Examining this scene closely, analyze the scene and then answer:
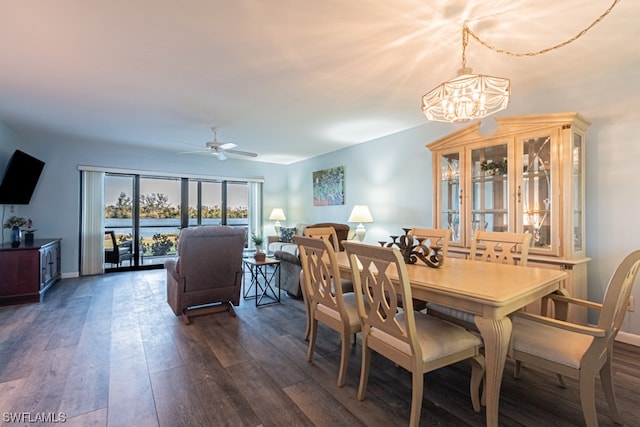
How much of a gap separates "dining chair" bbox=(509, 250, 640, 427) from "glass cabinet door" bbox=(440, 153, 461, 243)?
1769mm

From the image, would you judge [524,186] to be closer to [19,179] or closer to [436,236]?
[436,236]

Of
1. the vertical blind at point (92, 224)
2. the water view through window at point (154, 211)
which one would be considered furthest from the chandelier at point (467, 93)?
the vertical blind at point (92, 224)

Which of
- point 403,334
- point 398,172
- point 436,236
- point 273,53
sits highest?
point 273,53

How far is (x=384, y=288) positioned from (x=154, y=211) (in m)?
6.01

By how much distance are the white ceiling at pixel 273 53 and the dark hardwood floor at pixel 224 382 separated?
2483 millimetres

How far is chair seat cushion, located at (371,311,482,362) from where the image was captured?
160 cm

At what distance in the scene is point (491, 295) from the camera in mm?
1475

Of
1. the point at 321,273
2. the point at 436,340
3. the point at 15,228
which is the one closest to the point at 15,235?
the point at 15,228

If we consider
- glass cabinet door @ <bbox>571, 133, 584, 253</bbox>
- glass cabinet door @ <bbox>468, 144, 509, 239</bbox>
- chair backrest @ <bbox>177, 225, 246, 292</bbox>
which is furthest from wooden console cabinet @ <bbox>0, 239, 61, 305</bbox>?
glass cabinet door @ <bbox>571, 133, 584, 253</bbox>

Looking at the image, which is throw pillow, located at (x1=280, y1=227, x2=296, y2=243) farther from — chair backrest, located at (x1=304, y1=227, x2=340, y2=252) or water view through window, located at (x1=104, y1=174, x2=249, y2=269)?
chair backrest, located at (x1=304, y1=227, x2=340, y2=252)

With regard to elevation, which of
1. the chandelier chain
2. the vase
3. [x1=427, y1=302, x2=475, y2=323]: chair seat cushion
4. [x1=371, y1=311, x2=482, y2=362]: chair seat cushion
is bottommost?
[x1=427, y1=302, x2=475, y2=323]: chair seat cushion

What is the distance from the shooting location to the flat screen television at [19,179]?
13.8 ft

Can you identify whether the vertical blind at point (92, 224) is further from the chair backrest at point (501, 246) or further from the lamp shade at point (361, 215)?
the chair backrest at point (501, 246)

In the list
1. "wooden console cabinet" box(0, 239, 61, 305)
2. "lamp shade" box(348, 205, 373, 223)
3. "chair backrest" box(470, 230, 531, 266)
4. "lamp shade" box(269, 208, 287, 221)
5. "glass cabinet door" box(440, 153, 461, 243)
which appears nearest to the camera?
"chair backrest" box(470, 230, 531, 266)
